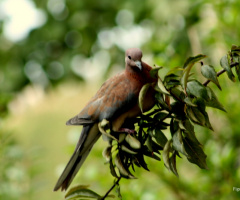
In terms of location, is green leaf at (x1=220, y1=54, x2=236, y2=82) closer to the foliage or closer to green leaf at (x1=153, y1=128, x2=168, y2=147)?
the foliage

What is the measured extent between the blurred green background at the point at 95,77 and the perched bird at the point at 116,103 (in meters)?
0.55

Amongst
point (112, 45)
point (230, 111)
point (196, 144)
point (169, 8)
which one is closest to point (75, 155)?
point (196, 144)

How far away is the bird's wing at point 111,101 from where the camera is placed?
0.95 metres

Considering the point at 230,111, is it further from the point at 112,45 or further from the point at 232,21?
the point at 112,45

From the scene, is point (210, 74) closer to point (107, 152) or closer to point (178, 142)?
point (178, 142)

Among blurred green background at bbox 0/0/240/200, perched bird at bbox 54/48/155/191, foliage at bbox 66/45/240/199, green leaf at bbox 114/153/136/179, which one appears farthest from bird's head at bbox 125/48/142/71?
blurred green background at bbox 0/0/240/200

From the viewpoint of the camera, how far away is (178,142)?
77 cm

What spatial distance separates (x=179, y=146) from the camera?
76 cm

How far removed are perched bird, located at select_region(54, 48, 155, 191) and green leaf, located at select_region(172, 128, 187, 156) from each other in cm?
12

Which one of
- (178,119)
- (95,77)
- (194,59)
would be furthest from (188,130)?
(95,77)

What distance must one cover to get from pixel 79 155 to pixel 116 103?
7.3 inches

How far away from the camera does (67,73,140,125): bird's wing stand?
953 millimetres

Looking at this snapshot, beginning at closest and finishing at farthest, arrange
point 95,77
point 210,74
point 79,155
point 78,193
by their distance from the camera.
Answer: point 210,74, point 78,193, point 79,155, point 95,77

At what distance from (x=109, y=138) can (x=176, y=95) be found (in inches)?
5.9
